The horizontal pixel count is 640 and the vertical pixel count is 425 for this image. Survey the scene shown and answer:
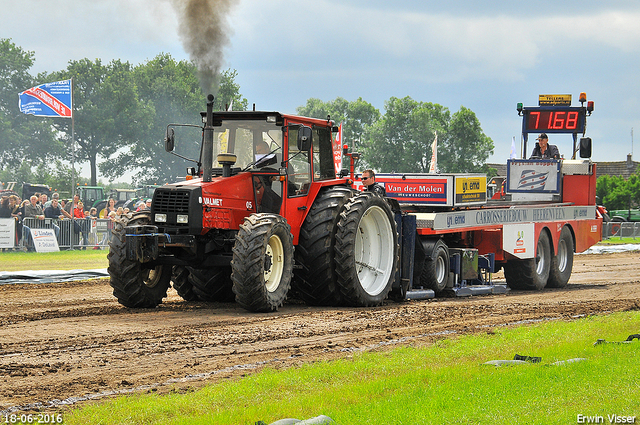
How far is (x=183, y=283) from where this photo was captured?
12.2 m

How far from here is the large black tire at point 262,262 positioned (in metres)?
9.76

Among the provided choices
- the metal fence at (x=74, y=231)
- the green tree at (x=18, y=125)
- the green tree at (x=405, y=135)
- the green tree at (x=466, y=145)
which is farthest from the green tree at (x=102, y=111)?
the metal fence at (x=74, y=231)

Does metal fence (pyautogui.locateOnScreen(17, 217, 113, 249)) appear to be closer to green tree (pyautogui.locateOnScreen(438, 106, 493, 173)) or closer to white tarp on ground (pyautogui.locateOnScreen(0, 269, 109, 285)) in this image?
white tarp on ground (pyautogui.locateOnScreen(0, 269, 109, 285))

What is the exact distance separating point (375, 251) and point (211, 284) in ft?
8.92

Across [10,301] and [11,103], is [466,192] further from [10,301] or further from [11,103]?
[11,103]

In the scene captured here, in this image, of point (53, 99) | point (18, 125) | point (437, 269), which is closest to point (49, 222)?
point (53, 99)

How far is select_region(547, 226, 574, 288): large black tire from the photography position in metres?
17.2

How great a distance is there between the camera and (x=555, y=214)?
55.8 feet

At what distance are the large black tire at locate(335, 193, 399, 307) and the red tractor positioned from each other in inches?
0.6

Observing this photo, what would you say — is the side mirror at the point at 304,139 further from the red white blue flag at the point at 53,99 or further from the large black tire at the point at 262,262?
the red white blue flag at the point at 53,99

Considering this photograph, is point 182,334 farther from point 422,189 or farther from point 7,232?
point 7,232

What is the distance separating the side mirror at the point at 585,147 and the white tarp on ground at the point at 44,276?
11155 mm

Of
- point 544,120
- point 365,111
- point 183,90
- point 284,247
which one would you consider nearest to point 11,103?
point 183,90

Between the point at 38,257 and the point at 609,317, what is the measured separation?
17.1m
